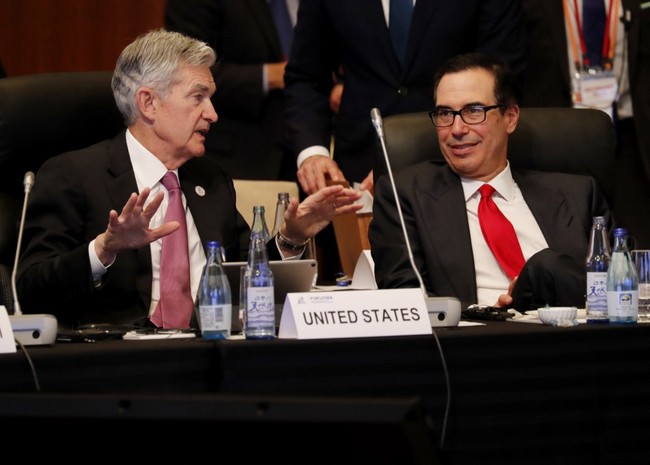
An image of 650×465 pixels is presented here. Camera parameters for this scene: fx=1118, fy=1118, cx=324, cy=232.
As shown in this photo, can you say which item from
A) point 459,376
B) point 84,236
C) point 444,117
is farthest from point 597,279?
point 84,236

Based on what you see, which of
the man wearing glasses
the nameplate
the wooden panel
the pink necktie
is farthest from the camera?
the wooden panel

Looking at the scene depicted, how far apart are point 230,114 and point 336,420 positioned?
10.1ft

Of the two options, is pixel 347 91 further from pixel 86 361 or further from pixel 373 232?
pixel 86 361

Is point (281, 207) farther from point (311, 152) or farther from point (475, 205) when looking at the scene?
point (311, 152)

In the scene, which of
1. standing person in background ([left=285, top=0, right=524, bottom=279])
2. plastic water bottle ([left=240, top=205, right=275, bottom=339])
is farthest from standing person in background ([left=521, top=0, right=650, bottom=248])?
plastic water bottle ([left=240, top=205, right=275, bottom=339])

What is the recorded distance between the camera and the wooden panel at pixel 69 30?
4.93m

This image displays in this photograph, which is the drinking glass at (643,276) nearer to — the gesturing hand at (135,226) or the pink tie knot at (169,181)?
the gesturing hand at (135,226)

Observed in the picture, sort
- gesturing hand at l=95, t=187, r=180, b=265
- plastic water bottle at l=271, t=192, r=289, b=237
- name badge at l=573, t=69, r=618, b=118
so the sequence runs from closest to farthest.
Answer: gesturing hand at l=95, t=187, r=180, b=265
plastic water bottle at l=271, t=192, r=289, b=237
name badge at l=573, t=69, r=618, b=118

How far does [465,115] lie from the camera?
3.14 meters

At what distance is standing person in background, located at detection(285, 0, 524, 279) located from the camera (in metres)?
3.67

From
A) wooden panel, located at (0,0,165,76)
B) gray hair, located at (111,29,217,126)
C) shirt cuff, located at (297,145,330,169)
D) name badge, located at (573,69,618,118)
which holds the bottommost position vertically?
shirt cuff, located at (297,145,330,169)

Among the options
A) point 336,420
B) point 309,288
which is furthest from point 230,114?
point 336,420

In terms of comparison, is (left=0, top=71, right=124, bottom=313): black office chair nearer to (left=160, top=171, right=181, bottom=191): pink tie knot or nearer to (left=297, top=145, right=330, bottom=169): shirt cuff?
(left=160, top=171, right=181, bottom=191): pink tie knot

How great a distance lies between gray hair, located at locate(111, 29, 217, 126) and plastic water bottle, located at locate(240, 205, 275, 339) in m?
1.02
